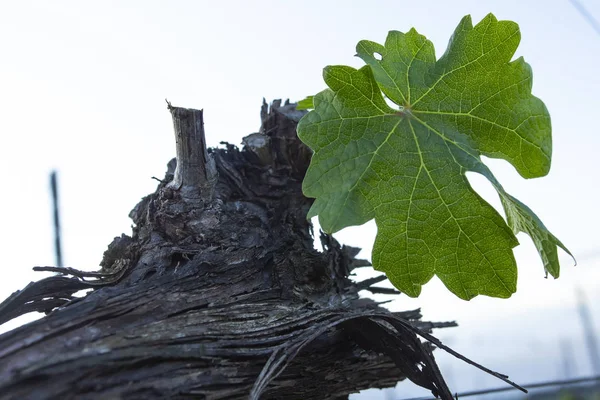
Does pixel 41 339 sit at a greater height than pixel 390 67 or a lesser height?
lesser

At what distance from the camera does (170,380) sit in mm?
671

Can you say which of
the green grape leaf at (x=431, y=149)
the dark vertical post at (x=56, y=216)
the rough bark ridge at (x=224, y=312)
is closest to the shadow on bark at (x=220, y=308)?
the rough bark ridge at (x=224, y=312)

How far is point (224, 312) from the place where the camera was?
2.64ft

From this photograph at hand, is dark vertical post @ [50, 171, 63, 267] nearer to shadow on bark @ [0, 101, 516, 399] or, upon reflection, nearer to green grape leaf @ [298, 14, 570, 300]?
shadow on bark @ [0, 101, 516, 399]

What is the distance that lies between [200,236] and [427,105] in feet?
1.54

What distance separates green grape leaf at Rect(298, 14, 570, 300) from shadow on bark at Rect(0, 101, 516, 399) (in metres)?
0.14

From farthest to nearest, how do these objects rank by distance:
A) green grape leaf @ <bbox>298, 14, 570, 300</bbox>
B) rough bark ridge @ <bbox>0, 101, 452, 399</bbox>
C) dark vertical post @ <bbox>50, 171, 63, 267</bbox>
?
dark vertical post @ <bbox>50, 171, 63, 267</bbox>, green grape leaf @ <bbox>298, 14, 570, 300</bbox>, rough bark ridge @ <bbox>0, 101, 452, 399</bbox>

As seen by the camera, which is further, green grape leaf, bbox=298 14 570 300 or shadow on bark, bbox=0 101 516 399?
green grape leaf, bbox=298 14 570 300

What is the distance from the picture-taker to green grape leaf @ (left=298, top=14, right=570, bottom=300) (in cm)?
97

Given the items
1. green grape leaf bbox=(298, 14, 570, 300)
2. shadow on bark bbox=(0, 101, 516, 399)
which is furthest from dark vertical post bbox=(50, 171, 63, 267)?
green grape leaf bbox=(298, 14, 570, 300)

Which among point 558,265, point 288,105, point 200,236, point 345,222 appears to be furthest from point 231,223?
point 558,265

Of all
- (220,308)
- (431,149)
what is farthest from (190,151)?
(431,149)

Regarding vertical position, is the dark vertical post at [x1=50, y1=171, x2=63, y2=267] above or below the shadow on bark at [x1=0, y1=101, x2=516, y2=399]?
above

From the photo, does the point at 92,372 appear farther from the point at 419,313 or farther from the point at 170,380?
the point at 419,313
